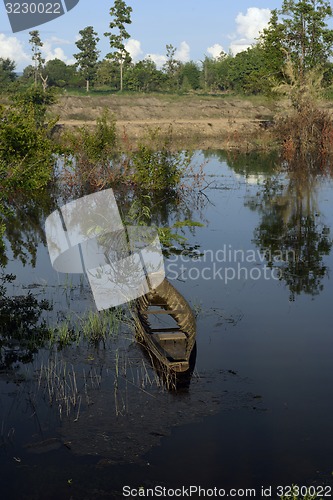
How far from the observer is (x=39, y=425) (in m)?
9.45

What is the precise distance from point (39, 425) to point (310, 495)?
13.0ft

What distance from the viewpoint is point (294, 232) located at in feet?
69.6

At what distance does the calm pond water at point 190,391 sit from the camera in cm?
836

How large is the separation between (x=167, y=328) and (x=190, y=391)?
2069 mm

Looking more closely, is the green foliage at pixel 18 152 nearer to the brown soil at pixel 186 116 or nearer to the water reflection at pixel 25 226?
the water reflection at pixel 25 226

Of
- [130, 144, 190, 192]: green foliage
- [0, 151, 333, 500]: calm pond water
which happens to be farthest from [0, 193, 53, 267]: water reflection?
[130, 144, 190, 192]: green foliage

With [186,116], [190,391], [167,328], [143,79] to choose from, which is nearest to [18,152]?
[167,328]

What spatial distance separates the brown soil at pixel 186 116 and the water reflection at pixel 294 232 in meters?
17.4

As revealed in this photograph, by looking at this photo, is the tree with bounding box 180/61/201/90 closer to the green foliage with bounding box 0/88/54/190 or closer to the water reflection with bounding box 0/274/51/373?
the green foliage with bounding box 0/88/54/190

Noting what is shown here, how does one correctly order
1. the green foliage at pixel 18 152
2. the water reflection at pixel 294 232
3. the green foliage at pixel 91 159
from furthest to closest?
the green foliage at pixel 91 159
the water reflection at pixel 294 232
the green foliage at pixel 18 152

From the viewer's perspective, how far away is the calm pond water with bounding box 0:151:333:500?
836 centimetres

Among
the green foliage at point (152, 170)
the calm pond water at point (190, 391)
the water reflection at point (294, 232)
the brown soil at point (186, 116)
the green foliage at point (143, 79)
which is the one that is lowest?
the calm pond water at point (190, 391)

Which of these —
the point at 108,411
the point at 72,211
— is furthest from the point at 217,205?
the point at 108,411

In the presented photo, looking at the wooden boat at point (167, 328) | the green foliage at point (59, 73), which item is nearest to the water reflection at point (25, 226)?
the wooden boat at point (167, 328)
